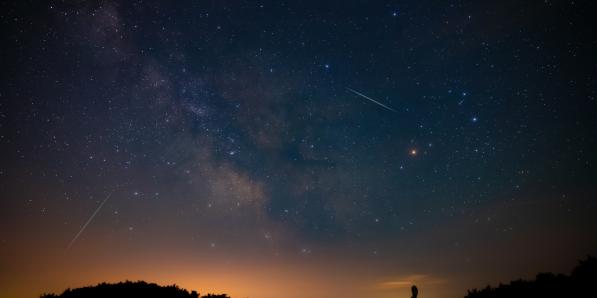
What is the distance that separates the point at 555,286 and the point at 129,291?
1464cm

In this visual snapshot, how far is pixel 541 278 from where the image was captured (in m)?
10.6

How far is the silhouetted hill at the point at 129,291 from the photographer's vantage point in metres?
11.7

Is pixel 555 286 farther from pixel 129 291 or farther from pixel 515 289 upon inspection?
pixel 129 291

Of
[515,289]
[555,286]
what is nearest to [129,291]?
[515,289]

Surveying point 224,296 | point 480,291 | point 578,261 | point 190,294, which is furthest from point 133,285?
point 578,261

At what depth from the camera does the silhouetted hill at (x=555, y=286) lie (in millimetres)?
8750

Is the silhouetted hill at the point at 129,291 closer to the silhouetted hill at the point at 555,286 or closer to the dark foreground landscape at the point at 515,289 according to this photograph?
the dark foreground landscape at the point at 515,289

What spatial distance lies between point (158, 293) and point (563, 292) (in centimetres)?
1362

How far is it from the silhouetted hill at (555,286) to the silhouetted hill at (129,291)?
11555 millimetres

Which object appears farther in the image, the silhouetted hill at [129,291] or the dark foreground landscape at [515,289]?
the silhouetted hill at [129,291]

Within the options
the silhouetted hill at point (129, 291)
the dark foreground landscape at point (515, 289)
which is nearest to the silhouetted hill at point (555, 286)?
the dark foreground landscape at point (515, 289)

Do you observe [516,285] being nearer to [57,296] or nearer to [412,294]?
[412,294]

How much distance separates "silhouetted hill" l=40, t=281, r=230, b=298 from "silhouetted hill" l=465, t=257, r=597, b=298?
11.6 meters

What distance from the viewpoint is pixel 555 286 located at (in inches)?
371
